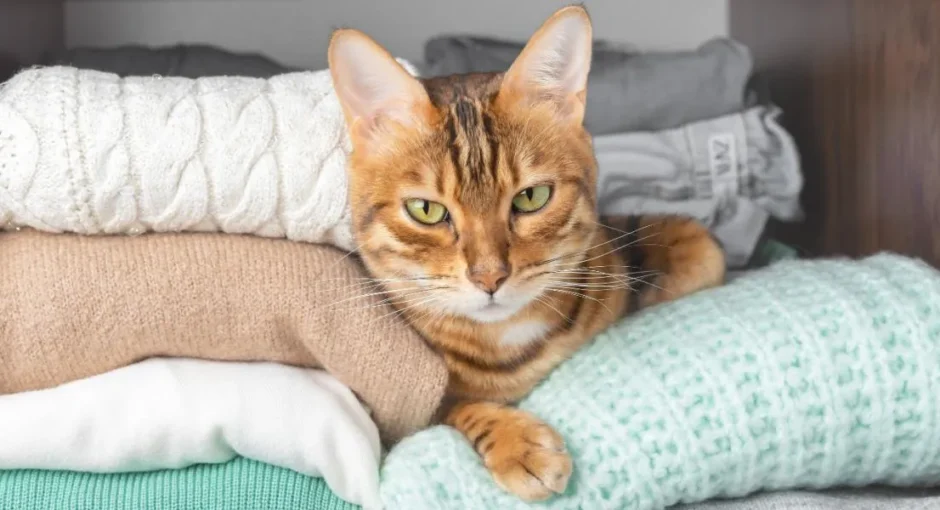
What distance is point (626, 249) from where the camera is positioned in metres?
1.05

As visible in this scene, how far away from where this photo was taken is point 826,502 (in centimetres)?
77

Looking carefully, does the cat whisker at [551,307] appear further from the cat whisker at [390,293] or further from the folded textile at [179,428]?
the folded textile at [179,428]

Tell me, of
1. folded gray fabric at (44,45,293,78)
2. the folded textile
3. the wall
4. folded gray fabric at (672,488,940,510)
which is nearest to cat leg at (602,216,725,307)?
folded gray fabric at (672,488,940,510)

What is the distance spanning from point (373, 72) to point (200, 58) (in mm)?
518

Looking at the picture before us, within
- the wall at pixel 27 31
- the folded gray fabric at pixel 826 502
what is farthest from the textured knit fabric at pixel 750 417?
the wall at pixel 27 31

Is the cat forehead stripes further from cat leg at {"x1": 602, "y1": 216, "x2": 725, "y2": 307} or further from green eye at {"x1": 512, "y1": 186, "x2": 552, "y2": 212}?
cat leg at {"x1": 602, "y1": 216, "x2": 725, "y2": 307}

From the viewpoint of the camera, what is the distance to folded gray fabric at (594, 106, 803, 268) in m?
A: 1.24

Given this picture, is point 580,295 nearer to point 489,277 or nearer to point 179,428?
point 489,277

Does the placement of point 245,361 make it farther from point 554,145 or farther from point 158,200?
point 554,145

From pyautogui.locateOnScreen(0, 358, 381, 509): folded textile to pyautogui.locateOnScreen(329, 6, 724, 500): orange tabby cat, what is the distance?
13 cm

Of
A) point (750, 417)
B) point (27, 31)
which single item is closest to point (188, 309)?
point (750, 417)

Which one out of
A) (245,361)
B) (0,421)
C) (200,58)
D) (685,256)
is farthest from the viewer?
(200,58)

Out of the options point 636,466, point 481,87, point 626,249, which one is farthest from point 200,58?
point 636,466

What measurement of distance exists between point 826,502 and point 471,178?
43cm
